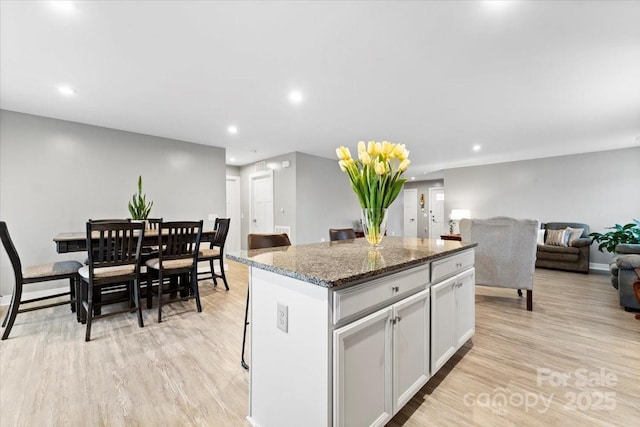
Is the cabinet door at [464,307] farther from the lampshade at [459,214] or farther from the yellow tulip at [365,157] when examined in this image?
the lampshade at [459,214]

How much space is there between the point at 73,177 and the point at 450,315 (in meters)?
4.89

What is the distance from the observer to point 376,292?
1.24 metres

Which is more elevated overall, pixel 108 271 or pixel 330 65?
pixel 330 65

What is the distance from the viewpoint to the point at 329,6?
1709 mm

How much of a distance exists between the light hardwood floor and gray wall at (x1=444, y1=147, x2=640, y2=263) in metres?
3.73

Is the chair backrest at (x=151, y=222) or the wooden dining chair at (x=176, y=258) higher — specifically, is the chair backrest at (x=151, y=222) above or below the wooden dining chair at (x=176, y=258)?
above

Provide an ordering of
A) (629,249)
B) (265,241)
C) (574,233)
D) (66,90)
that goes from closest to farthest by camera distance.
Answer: (265,241) → (66,90) → (629,249) → (574,233)

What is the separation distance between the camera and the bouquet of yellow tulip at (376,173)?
1.76 meters

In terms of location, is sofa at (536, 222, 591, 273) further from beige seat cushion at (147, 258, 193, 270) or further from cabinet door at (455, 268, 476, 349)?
beige seat cushion at (147, 258, 193, 270)

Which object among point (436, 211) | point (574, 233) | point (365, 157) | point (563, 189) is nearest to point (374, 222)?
point (365, 157)

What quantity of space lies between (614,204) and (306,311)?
724cm

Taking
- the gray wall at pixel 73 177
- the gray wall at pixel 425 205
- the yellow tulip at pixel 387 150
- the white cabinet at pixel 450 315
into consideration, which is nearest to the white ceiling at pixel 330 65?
the gray wall at pixel 73 177

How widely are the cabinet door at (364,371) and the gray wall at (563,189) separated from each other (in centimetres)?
665

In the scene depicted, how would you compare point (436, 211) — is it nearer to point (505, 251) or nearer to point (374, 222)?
point (505, 251)
